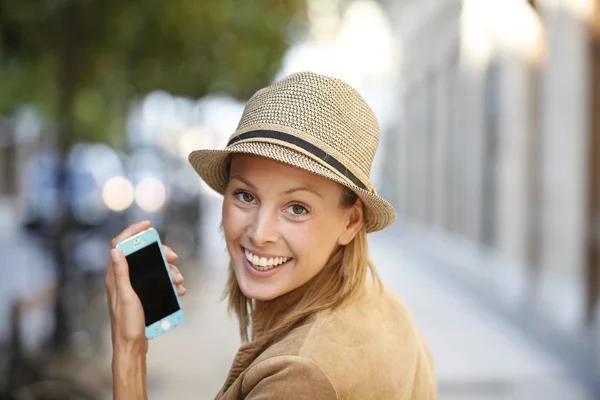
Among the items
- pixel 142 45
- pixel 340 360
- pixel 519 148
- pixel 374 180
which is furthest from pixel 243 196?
pixel 519 148

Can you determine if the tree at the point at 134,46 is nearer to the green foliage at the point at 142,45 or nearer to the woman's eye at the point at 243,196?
the green foliage at the point at 142,45

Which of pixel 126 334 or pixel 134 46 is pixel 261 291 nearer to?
pixel 126 334

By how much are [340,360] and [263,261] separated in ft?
0.92

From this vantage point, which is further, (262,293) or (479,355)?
(479,355)

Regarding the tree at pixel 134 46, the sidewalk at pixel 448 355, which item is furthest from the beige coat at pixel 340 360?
the tree at pixel 134 46

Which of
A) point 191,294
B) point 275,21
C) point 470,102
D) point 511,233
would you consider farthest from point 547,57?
point 191,294

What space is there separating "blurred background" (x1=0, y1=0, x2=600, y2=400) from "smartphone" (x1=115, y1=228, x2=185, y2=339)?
23 centimetres

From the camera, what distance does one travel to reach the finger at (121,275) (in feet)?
5.22

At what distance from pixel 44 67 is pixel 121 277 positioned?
A: 965cm

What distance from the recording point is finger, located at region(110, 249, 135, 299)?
5.22 feet

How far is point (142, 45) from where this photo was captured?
9.81m

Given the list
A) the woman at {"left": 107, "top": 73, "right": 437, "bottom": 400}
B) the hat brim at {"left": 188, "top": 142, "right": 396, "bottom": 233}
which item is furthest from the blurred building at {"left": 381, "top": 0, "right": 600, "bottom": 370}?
the woman at {"left": 107, "top": 73, "right": 437, "bottom": 400}

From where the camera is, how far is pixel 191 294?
38.5 ft

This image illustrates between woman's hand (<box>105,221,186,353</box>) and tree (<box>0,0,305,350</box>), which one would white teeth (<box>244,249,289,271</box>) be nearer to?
woman's hand (<box>105,221,186,353</box>)
